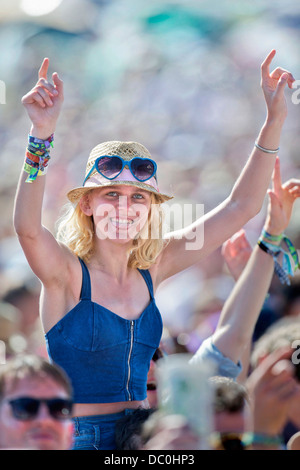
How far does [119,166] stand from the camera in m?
2.31

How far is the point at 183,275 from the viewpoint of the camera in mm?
5117

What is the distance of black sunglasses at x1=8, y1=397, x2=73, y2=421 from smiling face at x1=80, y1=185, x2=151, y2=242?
2.85 feet

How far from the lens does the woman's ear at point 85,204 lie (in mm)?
2426

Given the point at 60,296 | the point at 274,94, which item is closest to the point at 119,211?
the point at 60,296

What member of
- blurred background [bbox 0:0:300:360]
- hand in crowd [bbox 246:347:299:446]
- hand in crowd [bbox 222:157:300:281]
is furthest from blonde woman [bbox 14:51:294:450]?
blurred background [bbox 0:0:300:360]

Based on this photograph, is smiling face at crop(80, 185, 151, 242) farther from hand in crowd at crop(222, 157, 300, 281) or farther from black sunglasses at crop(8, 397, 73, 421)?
black sunglasses at crop(8, 397, 73, 421)

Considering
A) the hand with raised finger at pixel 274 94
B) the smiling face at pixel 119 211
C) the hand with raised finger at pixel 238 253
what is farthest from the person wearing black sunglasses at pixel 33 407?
the hand with raised finger at pixel 238 253

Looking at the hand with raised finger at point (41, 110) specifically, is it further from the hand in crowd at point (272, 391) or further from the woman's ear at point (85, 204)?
the hand in crowd at point (272, 391)

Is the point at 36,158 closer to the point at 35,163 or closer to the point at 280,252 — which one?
the point at 35,163

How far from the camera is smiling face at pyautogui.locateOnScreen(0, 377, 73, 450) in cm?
148

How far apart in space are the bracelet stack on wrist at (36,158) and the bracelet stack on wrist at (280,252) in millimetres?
1192

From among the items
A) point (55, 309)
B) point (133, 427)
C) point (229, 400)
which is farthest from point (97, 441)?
point (229, 400)
